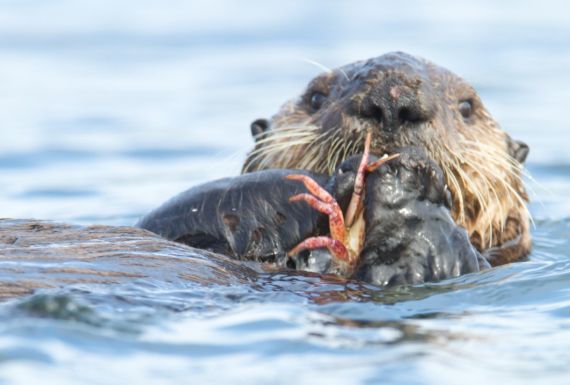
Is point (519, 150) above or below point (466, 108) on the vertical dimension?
below

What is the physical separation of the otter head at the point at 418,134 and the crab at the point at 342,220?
34 cm

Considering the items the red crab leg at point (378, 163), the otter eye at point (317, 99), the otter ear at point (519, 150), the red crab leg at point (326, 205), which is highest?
the otter eye at point (317, 99)

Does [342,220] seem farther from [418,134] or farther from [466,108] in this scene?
[466,108]

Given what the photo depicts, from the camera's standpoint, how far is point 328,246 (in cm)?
492

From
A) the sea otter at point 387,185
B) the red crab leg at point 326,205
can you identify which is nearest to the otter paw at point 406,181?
the sea otter at point 387,185

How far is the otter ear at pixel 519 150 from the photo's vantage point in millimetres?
6699

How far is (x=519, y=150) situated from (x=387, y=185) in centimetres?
201

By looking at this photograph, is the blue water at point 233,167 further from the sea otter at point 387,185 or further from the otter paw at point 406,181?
the otter paw at point 406,181

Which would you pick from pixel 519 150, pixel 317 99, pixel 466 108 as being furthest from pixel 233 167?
pixel 519 150

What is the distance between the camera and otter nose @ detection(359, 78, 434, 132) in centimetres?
539

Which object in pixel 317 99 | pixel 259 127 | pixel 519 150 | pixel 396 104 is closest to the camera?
pixel 396 104

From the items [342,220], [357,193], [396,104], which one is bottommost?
[342,220]

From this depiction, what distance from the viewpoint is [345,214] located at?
5090mm

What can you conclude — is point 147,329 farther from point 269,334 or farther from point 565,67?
point 565,67
